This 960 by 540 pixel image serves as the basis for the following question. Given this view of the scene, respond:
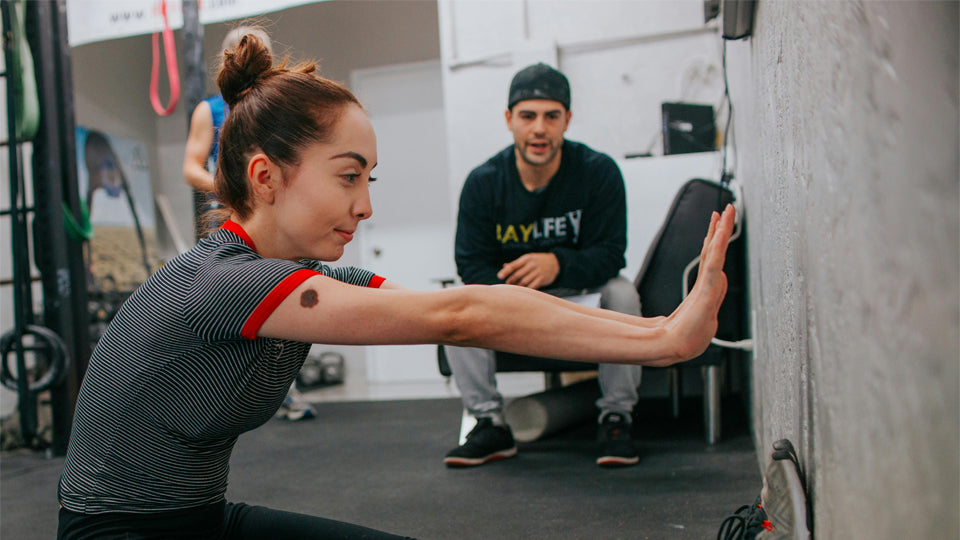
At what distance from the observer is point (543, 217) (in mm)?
2342

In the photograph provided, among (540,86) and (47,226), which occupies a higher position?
(540,86)

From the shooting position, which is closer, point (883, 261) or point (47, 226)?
point (883, 261)

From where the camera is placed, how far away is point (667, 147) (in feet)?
10.0

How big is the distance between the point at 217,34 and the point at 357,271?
17.9 ft

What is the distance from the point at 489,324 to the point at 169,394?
0.40 meters

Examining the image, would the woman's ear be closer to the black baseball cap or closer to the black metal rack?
the black baseball cap

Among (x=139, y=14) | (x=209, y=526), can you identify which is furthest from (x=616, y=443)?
(x=139, y=14)

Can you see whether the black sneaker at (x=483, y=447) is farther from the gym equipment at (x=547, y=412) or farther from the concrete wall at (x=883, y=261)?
the concrete wall at (x=883, y=261)

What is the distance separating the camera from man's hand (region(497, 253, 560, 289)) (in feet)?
7.01

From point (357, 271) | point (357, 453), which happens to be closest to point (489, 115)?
point (357, 453)

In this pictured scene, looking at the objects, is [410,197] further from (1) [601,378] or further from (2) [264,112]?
(2) [264,112]

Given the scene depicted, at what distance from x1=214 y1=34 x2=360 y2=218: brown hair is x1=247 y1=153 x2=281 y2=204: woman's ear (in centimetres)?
1

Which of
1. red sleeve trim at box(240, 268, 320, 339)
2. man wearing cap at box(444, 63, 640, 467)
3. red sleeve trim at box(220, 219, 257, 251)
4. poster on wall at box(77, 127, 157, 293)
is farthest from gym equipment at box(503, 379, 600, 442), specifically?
poster on wall at box(77, 127, 157, 293)

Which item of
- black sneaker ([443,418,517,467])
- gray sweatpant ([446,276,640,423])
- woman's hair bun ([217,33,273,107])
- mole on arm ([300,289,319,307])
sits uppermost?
woman's hair bun ([217,33,273,107])
